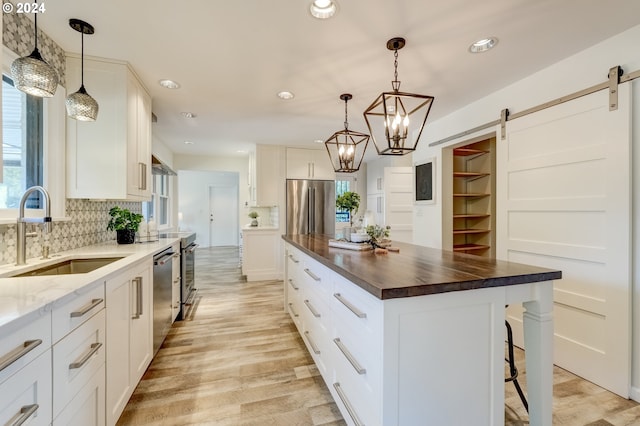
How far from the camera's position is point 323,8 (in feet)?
5.46

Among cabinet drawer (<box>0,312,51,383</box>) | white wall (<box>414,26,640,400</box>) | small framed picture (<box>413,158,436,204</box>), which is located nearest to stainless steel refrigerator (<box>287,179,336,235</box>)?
small framed picture (<box>413,158,436,204</box>)

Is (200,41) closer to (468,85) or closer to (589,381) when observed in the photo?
(468,85)

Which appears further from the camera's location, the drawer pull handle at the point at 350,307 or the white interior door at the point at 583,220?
the white interior door at the point at 583,220

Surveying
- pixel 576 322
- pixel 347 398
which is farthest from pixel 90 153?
pixel 576 322

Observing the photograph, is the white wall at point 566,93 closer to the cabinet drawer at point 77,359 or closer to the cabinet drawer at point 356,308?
the cabinet drawer at point 356,308

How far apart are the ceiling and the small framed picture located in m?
0.89

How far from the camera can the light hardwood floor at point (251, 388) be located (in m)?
1.68

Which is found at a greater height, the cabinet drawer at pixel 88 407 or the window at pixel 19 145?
the window at pixel 19 145

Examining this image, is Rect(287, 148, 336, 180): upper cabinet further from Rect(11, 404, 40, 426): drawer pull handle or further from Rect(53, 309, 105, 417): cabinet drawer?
Rect(11, 404, 40, 426): drawer pull handle

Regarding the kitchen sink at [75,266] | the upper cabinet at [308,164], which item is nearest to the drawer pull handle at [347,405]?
the kitchen sink at [75,266]

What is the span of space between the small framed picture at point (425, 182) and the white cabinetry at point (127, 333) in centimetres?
323

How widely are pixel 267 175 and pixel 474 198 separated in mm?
3368

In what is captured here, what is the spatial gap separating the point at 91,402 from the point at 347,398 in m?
1.22

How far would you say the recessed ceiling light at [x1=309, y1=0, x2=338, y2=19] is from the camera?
162 cm
